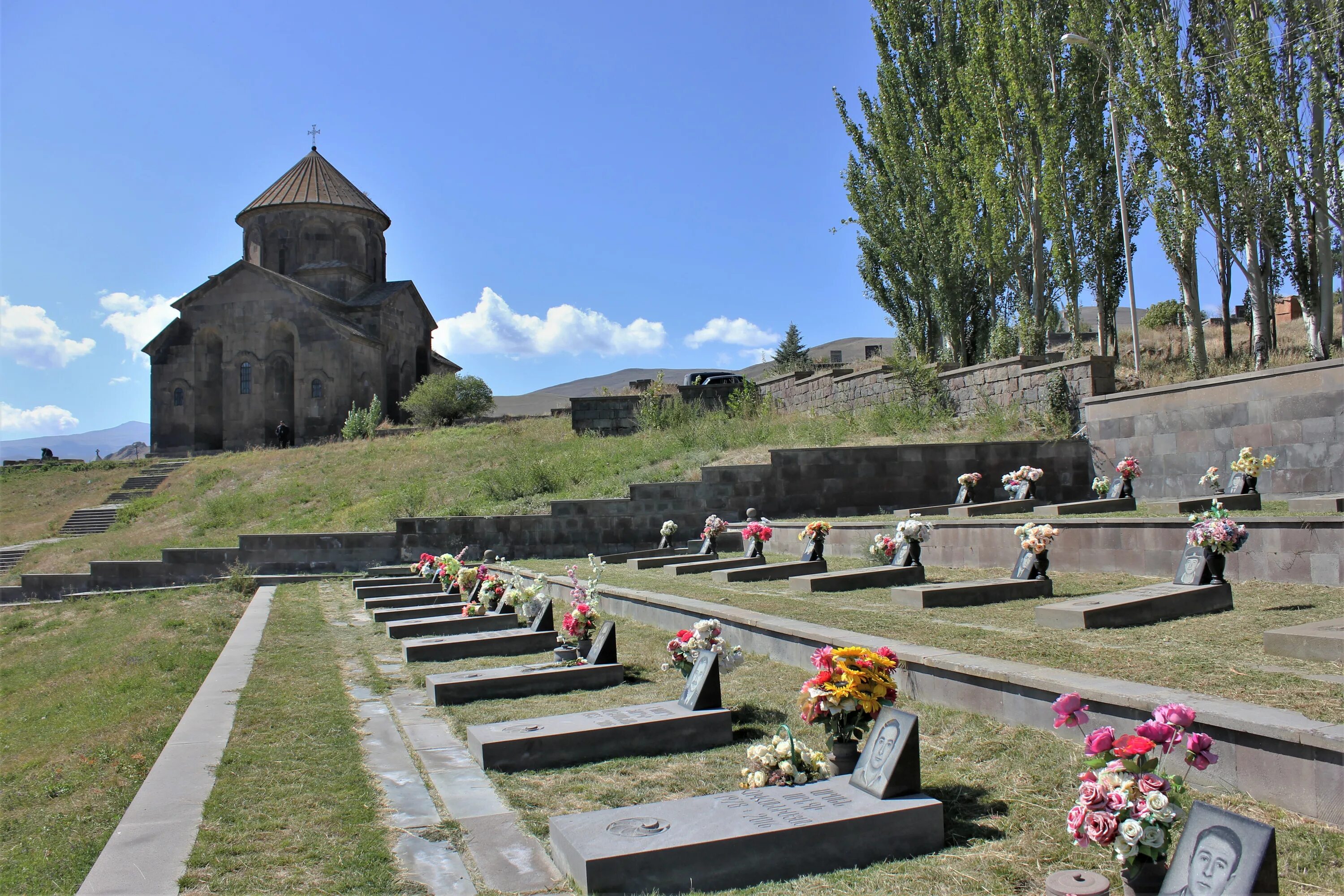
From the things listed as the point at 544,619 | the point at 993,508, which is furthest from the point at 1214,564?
the point at 993,508

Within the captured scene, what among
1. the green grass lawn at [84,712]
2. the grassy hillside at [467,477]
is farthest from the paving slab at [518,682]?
the grassy hillside at [467,477]

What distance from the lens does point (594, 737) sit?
524 cm

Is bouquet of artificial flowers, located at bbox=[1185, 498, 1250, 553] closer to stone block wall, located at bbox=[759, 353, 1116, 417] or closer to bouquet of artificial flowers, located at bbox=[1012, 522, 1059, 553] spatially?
bouquet of artificial flowers, located at bbox=[1012, 522, 1059, 553]

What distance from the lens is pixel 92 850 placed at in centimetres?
438

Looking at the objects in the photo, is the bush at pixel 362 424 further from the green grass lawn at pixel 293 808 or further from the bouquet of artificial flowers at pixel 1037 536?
the bouquet of artificial flowers at pixel 1037 536

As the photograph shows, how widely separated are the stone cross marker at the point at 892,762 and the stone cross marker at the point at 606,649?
10.7 feet

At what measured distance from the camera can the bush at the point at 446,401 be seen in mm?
37781

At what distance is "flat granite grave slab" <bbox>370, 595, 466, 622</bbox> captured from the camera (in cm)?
1102

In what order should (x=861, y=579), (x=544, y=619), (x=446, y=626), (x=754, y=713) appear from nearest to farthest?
1. (x=754, y=713)
2. (x=544, y=619)
3. (x=861, y=579)
4. (x=446, y=626)

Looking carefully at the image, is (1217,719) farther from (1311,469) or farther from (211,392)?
(211,392)

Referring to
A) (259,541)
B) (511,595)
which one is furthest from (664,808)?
(259,541)

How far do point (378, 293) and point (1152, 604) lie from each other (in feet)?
144

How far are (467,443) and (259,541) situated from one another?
10.4m

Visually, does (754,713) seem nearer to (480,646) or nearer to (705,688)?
(705,688)
